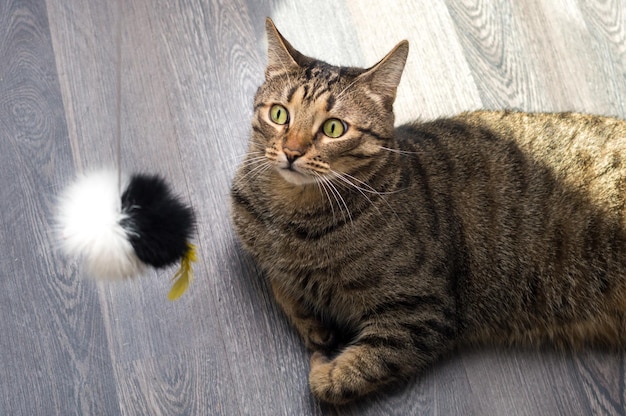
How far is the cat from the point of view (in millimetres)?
1683

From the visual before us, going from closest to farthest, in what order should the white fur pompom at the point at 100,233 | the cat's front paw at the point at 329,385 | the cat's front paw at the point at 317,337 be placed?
1. the white fur pompom at the point at 100,233
2. the cat's front paw at the point at 329,385
3. the cat's front paw at the point at 317,337

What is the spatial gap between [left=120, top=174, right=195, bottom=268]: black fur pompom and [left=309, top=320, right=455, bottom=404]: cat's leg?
59 cm

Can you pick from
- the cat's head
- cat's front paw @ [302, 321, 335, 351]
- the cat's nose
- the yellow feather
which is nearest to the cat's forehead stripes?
the cat's head

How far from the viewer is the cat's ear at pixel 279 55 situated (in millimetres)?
1679

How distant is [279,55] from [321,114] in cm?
21

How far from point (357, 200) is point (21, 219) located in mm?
918

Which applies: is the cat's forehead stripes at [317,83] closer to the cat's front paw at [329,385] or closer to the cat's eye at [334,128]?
the cat's eye at [334,128]

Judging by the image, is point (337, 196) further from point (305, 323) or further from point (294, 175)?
point (305, 323)

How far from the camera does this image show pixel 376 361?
1.72 m

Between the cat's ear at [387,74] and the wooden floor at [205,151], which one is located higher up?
the cat's ear at [387,74]

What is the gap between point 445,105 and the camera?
7.41 feet

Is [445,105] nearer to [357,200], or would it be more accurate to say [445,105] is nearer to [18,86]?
[357,200]

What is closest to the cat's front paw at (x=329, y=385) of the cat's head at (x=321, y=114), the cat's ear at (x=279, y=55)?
the cat's head at (x=321, y=114)

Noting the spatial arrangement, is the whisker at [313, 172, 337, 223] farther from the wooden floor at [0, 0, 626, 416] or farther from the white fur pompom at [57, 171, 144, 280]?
the white fur pompom at [57, 171, 144, 280]
